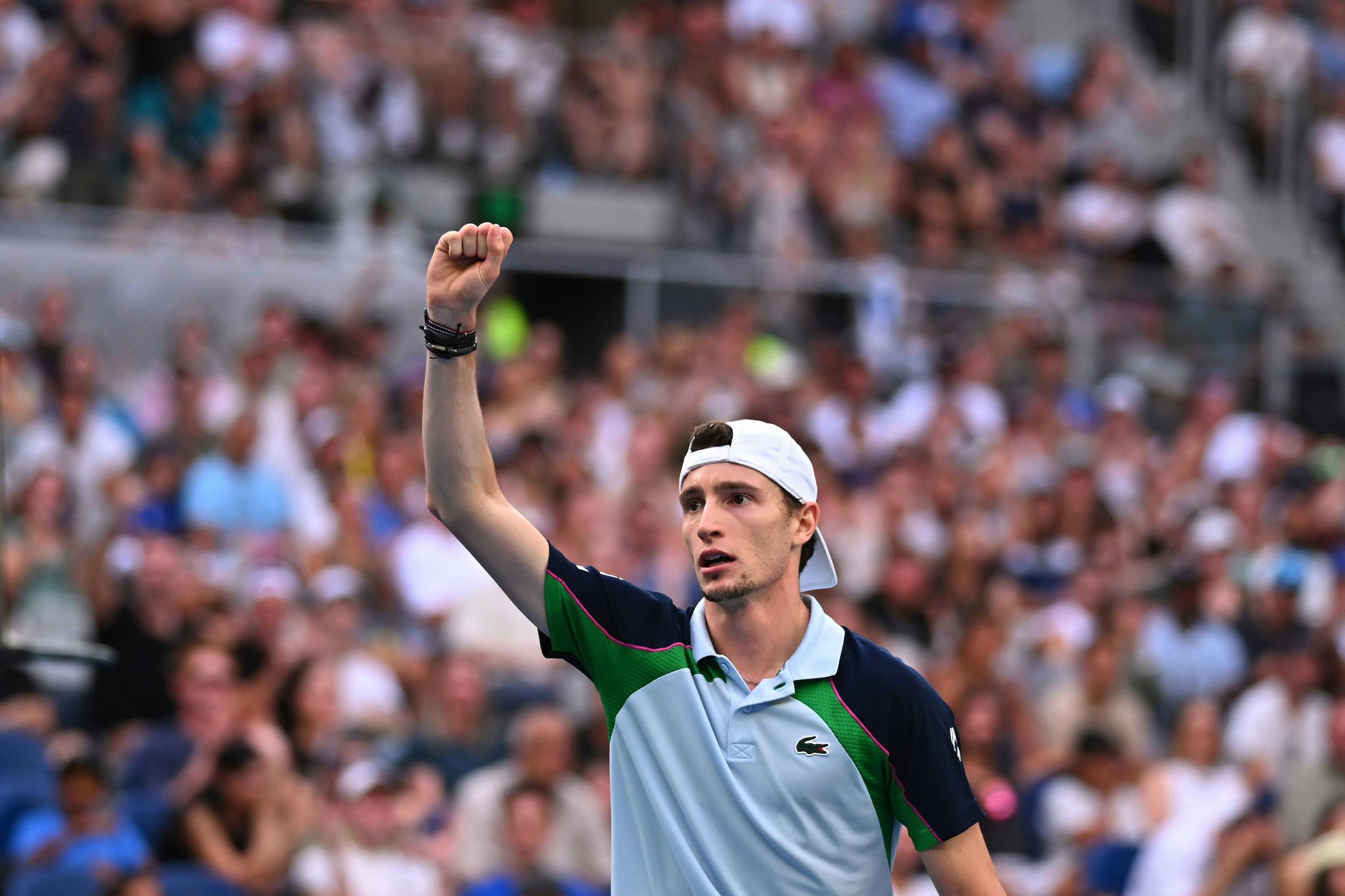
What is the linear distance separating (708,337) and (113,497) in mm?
4787

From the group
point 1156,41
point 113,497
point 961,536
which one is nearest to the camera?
point 113,497

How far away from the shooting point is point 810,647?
450 cm

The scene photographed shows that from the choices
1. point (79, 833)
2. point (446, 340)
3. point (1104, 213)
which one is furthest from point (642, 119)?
point (446, 340)

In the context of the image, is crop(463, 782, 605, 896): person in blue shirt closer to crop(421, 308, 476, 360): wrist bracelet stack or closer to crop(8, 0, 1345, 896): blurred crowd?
crop(8, 0, 1345, 896): blurred crowd

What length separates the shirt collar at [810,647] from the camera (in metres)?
4.45

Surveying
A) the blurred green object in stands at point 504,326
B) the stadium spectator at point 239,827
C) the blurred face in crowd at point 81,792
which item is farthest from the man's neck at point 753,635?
the blurred green object in stands at point 504,326

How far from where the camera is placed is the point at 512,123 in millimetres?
15555

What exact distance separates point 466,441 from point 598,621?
0.49 meters

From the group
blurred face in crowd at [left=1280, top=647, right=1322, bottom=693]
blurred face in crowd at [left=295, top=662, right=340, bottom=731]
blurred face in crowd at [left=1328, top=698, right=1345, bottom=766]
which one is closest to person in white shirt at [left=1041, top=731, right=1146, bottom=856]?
blurred face in crowd at [left=1328, top=698, right=1345, bottom=766]

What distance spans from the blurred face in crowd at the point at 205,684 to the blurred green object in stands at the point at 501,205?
663cm

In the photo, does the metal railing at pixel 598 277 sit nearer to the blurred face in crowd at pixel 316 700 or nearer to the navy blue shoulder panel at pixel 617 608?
the blurred face in crowd at pixel 316 700

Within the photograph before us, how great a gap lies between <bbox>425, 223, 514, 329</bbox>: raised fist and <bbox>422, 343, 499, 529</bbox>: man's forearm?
0.10 meters

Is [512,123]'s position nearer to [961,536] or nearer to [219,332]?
[219,332]

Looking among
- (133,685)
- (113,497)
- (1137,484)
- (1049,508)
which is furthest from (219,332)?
(1137,484)
